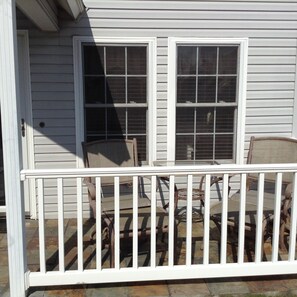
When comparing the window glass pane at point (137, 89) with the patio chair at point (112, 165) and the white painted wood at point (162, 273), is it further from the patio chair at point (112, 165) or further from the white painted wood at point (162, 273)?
the white painted wood at point (162, 273)

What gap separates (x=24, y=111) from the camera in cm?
411

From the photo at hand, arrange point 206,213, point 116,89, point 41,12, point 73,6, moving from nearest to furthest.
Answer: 1. point 206,213
2. point 41,12
3. point 73,6
4. point 116,89

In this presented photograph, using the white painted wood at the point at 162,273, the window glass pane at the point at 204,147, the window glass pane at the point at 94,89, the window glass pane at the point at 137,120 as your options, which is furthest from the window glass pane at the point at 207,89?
the white painted wood at the point at 162,273

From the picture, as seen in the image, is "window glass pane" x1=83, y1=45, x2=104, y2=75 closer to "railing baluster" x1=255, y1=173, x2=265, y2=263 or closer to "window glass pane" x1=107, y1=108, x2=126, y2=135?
"window glass pane" x1=107, y1=108, x2=126, y2=135

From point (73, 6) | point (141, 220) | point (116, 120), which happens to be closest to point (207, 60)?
point (116, 120)

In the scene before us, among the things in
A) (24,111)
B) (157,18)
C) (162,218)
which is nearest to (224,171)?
(162,218)

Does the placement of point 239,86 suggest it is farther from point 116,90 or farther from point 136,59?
point 116,90

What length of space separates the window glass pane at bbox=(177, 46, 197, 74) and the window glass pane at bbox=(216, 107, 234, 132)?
55 centimetres

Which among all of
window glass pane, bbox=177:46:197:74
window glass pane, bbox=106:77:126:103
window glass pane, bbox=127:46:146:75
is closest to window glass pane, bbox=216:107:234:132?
window glass pane, bbox=177:46:197:74

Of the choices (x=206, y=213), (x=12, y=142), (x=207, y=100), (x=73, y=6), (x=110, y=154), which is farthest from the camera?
(x=207, y=100)

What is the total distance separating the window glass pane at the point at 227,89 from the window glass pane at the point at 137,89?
86 cm

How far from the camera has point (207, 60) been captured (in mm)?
4199

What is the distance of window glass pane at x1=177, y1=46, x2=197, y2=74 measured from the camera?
13.7 ft

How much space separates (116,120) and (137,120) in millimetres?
236
